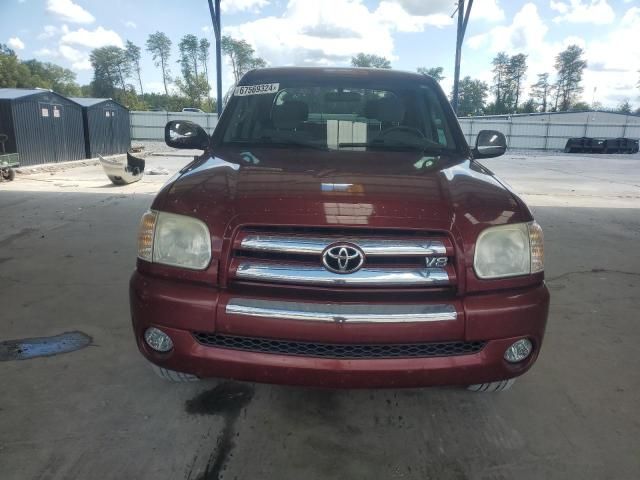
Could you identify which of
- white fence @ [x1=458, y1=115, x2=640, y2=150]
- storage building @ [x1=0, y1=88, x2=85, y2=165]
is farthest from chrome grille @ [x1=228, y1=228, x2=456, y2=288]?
white fence @ [x1=458, y1=115, x2=640, y2=150]

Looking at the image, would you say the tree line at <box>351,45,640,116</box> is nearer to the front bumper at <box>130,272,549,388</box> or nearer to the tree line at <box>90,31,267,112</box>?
the tree line at <box>90,31,267,112</box>

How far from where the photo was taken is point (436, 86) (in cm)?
350

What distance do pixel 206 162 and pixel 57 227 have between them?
4647 mm

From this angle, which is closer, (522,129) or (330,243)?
(330,243)

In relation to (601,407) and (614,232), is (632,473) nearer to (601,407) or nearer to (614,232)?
(601,407)

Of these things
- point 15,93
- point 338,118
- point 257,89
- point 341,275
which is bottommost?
point 341,275

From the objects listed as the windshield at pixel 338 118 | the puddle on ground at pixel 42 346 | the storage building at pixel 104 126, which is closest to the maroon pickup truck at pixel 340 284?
the windshield at pixel 338 118

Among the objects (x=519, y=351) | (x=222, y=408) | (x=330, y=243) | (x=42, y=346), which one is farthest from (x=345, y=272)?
(x=42, y=346)

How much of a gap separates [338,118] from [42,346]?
93.2 inches

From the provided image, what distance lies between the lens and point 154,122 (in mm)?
28672

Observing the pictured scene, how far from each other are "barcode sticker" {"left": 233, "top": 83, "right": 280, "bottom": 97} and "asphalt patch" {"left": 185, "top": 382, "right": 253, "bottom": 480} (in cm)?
192

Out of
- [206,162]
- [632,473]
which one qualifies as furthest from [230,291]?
[632,473]

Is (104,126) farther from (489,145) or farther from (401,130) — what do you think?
(489,145)

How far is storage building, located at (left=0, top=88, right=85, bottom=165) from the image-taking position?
12.6 meters
